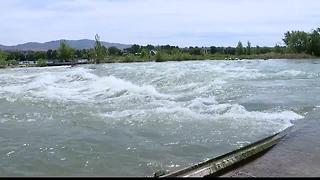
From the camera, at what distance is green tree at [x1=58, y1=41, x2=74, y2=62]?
130 m

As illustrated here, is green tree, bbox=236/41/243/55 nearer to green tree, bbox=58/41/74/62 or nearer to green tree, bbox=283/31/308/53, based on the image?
green tree, bbox=283/31/308/53

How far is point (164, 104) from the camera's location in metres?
21.1

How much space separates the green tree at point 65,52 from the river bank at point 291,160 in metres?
120

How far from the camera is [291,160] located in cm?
1045

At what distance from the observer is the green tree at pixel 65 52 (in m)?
130

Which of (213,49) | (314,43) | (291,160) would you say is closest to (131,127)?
(291,160)

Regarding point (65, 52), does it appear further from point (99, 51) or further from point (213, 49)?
point (213, 49)

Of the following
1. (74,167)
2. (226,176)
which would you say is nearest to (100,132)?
(74,167)

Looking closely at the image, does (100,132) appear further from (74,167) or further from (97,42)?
(97,42)

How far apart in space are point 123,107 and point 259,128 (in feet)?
23.6

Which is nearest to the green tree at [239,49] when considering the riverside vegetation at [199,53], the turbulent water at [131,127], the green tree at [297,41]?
the riverside vegetation at [199,53]

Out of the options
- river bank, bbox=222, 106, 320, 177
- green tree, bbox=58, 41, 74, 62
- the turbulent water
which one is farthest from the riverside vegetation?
river bank, bbox=222, 106, 320, 177

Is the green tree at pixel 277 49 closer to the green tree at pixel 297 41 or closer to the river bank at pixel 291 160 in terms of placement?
the green tree at pixel 297 41

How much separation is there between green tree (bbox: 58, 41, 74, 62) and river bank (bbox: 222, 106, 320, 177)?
119843 mm
